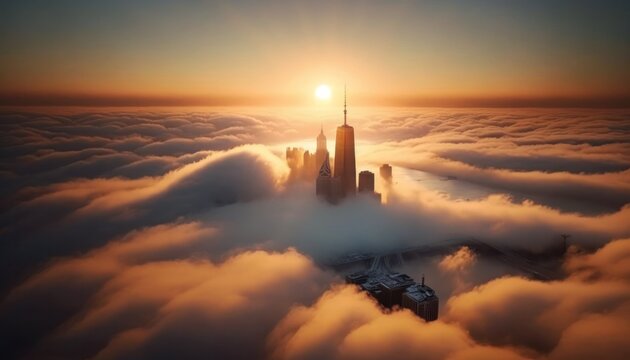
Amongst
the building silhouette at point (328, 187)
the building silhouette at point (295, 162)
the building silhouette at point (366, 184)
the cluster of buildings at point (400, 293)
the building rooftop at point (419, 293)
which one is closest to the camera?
the cluster of buildings at point (400, 293)

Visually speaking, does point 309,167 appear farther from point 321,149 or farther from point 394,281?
point 394,281

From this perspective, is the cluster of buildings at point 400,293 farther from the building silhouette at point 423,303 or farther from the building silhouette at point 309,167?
the building silhouette at point 309,167

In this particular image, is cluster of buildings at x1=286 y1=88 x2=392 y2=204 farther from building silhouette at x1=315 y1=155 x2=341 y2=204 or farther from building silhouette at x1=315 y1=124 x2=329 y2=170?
building silhouette at x1=315 y1=124 x2=329 y2=170

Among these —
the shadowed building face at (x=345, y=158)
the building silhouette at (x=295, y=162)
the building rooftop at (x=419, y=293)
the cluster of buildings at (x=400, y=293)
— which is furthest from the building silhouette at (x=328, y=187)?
the building rooftop at (x=419, y=293)

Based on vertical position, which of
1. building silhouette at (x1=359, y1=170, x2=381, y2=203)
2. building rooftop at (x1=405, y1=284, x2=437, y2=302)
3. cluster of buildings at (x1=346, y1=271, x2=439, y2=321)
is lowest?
cluster of buildings at (x1=346, y1=271, x2=439, y2=321)

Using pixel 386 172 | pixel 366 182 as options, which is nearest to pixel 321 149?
pixel 386 172

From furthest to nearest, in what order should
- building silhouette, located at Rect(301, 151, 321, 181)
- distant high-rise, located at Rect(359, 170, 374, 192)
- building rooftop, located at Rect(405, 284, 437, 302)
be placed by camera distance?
1. building silhouette, located at Rect(301, 151, 321, 181)
2. distant high-rise, located at Rect(359, 170, 374, 192)
3. building rooftop, located at Rect(405, 284, 437, 302)

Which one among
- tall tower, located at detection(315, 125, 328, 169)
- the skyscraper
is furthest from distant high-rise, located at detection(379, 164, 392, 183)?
tall tower, located at detection(315, 125, 328, 169)
